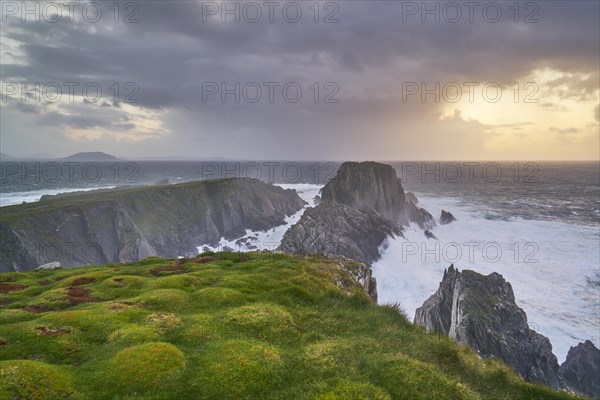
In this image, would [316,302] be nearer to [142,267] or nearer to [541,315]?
[142,267]

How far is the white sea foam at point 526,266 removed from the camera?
194 feet

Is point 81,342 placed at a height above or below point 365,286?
above

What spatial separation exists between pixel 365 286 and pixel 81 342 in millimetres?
28910

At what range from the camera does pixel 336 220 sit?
91.8 meters

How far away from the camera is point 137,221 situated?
343ft

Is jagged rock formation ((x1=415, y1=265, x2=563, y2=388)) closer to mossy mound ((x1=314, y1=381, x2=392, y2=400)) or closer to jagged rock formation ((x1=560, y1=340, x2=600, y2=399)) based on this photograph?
jagged rock formation ((x1=560, y1=340, x2=600, y2=399))

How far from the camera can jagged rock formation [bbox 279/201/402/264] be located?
7906cm

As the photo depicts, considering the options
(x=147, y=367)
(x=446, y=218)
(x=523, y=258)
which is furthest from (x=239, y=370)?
(x=446, y=218)

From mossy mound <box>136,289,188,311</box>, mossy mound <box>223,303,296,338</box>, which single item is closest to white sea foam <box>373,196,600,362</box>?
mossy mound <box>223,303,296,338</box>

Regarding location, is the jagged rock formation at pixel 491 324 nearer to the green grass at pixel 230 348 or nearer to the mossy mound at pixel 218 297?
the green grass at pixel 230 348

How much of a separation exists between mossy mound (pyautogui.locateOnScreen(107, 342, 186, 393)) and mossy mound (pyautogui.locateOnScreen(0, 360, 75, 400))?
172cm

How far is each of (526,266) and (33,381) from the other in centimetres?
9827

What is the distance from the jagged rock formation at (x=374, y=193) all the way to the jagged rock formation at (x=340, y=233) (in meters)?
14.1

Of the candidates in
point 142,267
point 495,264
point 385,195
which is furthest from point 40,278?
point 385,195
